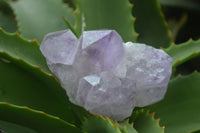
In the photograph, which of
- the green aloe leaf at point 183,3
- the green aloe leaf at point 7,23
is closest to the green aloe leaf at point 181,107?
the green aloe leaf at point 7,23

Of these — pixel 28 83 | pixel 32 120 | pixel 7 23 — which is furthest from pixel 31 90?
pixel 7 23

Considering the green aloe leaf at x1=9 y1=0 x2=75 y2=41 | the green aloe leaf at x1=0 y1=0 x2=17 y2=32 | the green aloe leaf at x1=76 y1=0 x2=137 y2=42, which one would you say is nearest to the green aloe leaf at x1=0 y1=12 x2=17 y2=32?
the green aloe leaf at x1=0 y1=0 x2=17 y2=32

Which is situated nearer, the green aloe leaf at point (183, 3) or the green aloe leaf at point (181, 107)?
the green aloe leaf at point (181, 107)

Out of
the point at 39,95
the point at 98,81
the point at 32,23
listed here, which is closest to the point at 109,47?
the point at 98,81

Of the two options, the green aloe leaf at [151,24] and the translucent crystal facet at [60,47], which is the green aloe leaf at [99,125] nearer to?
the translucent crystal facet at [60,47]

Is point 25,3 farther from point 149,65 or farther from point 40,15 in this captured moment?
point 149,65

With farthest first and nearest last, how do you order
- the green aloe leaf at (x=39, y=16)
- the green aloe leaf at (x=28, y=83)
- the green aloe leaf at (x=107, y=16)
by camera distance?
the green aloe leaf at (x=39, y=16), the green aloe leaf at (x=107, y=16), the green aloe leaf at (x=28, y=83)

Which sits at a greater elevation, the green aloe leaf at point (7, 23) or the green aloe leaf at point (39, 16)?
the green aloe leaf at point (39, 16)

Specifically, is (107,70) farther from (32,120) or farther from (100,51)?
(32,120)
